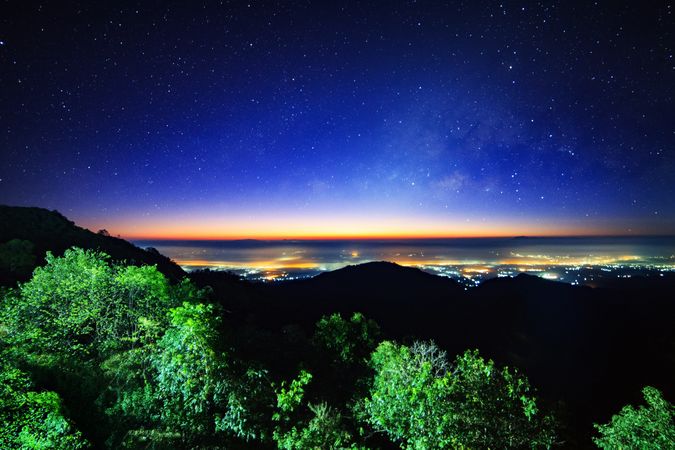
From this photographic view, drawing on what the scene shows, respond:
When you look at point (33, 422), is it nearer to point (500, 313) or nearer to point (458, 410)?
point (458, 410)

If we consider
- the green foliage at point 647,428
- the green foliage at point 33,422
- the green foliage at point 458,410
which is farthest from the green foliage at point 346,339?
the green foliage at point 33,422

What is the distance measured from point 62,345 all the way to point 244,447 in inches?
260

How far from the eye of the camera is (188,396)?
723 cm

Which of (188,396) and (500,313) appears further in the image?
(500,313)

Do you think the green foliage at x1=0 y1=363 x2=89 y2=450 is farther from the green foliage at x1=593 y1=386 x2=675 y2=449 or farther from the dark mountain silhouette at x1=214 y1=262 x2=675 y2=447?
the dark mountain silhouette at x1=214 y1=262 x2=675 y2=447

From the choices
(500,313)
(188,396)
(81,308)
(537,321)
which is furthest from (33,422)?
(537,321)

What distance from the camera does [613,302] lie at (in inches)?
3794

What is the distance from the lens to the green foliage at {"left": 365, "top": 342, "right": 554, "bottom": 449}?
24.0 ft

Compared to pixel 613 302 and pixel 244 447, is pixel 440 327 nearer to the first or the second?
pixel 613 302

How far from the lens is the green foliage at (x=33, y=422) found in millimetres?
5480

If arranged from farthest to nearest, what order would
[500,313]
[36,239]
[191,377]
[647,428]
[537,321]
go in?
[500,313], [537,321], [36,239], [647,428], [191,377]

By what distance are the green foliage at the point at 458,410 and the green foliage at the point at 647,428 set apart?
338 cm

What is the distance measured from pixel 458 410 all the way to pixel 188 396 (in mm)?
6630

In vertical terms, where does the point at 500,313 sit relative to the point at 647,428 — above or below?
below
